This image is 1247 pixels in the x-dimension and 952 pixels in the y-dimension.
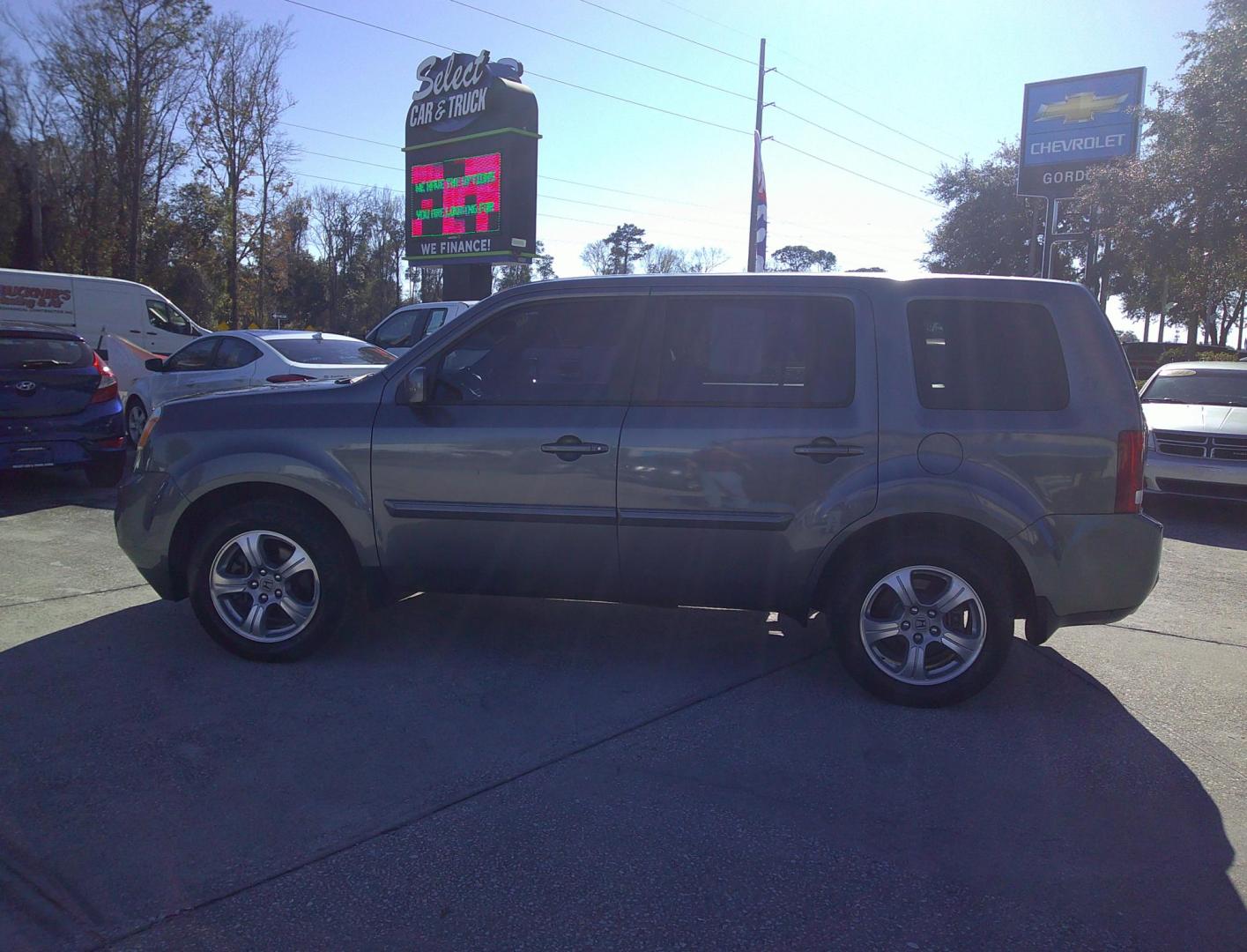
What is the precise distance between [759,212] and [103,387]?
72.5 feet

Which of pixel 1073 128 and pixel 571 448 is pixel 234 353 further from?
pixel 1073 128

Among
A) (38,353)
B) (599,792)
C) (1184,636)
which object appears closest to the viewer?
(599,792)

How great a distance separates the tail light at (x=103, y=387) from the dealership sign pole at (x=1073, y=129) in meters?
29.7

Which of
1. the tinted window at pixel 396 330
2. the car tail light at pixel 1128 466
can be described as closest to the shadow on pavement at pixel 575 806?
the car tail light at pixel 1128 466

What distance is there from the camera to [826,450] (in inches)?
171

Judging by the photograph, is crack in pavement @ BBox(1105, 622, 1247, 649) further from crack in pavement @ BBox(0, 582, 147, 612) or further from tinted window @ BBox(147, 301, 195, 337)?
tinted window @ BBox(147, 301, 195, 337)

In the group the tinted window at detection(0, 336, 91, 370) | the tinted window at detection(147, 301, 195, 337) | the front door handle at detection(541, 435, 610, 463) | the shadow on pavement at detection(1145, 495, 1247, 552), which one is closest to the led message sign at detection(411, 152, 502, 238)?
the tinted window at detection(147, 301, 195, 337)

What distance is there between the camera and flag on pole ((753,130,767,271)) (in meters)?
27.8

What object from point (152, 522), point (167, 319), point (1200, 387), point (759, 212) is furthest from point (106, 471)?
point (759, 212)

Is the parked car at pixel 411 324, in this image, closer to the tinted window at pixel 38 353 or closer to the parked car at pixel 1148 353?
the tinted window at pixel 38 353

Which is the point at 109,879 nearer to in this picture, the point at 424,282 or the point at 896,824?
the point at 896,824

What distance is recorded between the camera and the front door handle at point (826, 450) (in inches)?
171

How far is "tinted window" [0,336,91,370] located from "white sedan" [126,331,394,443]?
1.08m

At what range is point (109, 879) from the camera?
115 inches
